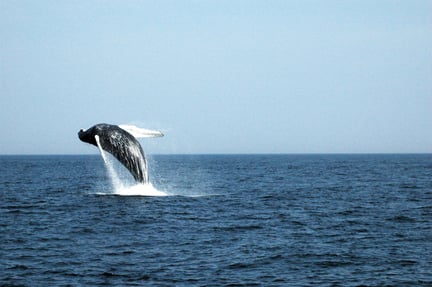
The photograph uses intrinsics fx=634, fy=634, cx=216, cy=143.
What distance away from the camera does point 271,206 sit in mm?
29609

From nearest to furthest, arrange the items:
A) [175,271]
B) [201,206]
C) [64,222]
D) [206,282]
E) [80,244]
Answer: [206,282], [175,271], [80,244], [64,222], [201,206]

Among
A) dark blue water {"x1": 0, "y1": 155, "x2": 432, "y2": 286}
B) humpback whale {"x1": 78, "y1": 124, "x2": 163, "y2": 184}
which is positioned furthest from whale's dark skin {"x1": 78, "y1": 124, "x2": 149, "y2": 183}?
dark blue water {"x1": 0, "y1": 155, "x2": 432, "y2": 286}

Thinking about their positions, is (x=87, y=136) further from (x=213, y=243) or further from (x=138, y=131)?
(x=213, y=243)

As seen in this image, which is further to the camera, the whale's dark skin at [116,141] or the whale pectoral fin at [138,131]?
the whale's dark skin at [116,141]

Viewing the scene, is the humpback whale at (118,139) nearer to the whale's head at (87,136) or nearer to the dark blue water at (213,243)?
the whale's head at (87,136)

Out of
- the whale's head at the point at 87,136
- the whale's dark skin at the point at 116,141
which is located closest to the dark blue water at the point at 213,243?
the whale's dark skin at the point at 116,141

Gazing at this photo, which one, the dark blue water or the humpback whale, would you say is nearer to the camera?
the dark blue water

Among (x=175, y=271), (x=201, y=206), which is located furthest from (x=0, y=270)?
(x=201, y=206)

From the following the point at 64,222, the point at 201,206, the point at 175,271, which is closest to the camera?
the point at 175,271

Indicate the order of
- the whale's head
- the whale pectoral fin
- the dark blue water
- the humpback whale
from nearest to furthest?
the dark blue water < the whale pectoral fin < the humpback whale < the whale's head

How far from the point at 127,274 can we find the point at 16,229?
28.5ft

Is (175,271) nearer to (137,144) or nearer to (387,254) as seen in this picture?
(387,254)

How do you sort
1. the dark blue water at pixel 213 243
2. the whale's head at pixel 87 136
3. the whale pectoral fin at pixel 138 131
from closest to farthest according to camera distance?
the dark blue water at pixel 213 243
the whale pectoral fin at pixel 138 131
the whale's head at pixel 87 136

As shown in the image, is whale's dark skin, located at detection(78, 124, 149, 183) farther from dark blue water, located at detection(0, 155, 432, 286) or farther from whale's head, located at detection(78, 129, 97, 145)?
dark blue water, located at detection(0, 155, 432, 286)
